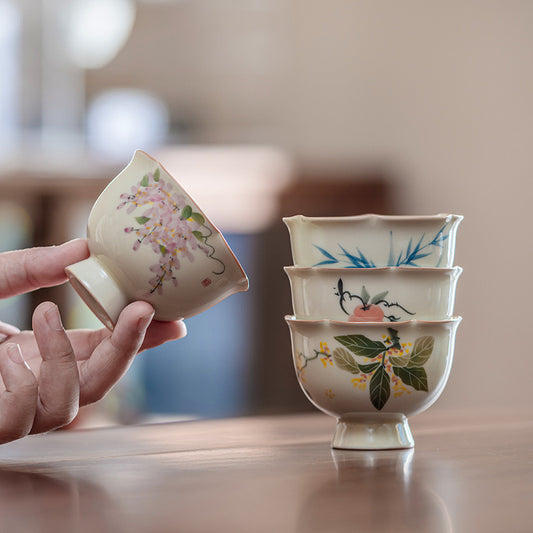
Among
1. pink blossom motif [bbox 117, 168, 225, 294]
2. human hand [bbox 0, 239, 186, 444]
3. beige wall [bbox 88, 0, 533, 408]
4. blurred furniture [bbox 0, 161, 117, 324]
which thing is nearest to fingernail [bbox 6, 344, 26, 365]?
human hand [bbox 0, 239, 186, 444]

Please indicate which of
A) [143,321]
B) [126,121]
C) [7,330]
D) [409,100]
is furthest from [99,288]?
[126,121]

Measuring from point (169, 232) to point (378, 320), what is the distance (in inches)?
7.3

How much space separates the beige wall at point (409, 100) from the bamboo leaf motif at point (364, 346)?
5.85ft

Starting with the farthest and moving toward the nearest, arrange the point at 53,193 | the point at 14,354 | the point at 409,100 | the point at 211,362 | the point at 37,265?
the point at 211,362 < the point at 53,193 < the point at 409,100 < the point at 37,265 < the point at 14,354

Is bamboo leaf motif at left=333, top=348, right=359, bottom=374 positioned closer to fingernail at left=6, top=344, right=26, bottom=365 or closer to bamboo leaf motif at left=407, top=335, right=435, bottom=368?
bamboo leaf motif at left=407, top=335, right=435, bottom=368

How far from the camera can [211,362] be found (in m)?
3.22

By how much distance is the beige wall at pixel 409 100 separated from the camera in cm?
243

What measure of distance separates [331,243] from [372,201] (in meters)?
2.40

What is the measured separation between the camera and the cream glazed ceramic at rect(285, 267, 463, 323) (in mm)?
684

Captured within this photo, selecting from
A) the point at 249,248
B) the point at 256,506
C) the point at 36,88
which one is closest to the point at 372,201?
the point at 249,248

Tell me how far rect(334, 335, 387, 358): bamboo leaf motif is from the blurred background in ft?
6.64

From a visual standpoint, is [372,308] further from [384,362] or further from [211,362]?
[211,362]

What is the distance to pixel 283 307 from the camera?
323cm

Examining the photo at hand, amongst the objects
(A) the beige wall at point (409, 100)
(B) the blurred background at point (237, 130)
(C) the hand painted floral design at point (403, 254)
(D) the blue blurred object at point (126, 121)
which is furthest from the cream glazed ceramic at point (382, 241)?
(D) the blue blurred object at point (126, 121)
